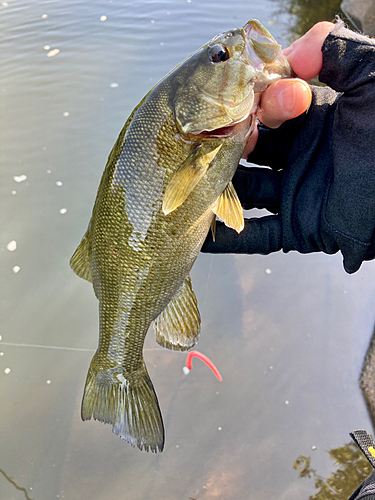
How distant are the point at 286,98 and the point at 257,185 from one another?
1.91 feet

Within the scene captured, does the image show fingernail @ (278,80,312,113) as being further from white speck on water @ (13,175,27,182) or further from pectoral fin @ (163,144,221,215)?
white speck on water @ (13,175,27,182)

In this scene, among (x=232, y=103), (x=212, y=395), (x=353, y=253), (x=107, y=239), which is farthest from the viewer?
(x=212, y=395)

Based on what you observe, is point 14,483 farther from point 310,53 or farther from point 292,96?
point 310,53

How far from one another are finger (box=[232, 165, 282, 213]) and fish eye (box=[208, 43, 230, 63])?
606 mm

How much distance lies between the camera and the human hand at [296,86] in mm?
1260

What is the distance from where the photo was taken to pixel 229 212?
4.60ft

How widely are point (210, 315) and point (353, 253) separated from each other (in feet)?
4.68

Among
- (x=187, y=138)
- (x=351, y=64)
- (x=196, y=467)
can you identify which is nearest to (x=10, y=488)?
(x=196, y=467)

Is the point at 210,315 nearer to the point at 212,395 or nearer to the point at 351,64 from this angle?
the point at 212,395

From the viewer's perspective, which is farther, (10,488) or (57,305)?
(57,305)

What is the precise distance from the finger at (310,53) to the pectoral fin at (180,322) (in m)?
0.93

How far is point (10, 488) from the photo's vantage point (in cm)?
220

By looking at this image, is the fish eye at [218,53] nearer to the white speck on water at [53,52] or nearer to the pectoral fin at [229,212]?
the pectoral fin at [229,212]

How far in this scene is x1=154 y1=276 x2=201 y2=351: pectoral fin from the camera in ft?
5.10
